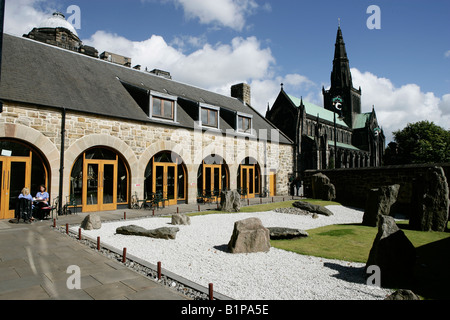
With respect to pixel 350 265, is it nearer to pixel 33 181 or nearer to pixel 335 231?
pixel 335 231

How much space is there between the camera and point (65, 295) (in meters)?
4.48

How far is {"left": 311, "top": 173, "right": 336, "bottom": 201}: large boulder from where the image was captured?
19484mm

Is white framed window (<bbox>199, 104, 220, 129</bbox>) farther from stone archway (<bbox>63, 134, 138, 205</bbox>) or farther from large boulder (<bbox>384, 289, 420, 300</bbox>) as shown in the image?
large boulder (<bbox>384, 289, 420, 300</bbox>)

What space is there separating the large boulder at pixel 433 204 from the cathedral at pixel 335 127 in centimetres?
2825

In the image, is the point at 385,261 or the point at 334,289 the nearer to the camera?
the point at 334,289

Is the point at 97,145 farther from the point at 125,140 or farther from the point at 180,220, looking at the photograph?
the point at 180,220

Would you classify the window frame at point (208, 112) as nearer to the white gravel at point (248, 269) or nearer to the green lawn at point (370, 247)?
the white gravel at point (248, 269)

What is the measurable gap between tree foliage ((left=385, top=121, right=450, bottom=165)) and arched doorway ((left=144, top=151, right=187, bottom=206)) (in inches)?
1756

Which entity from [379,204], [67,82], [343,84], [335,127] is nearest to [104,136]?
[67,82]

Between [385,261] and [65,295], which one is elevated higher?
[385,261]

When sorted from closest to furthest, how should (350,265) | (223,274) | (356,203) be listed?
(223,274) → (350,265) → (356,203)

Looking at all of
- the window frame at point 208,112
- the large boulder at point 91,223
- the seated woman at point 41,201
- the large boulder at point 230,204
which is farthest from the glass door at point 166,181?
the large boulder at point 91,223
